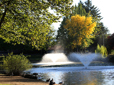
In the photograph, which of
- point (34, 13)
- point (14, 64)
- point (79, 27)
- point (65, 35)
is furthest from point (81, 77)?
point (65, 35)

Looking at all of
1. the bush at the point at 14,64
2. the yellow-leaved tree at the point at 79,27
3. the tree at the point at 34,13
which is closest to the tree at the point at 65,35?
the yellow-leaved tree at the point at 79,27

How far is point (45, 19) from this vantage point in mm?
15125

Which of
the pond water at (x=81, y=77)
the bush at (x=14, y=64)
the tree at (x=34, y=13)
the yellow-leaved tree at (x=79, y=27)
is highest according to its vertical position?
the yellow-leaved tree at (x=79, y=27)

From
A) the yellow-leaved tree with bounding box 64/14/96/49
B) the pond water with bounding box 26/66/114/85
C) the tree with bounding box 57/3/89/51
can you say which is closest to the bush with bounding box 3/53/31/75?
the pond water with bounding box 26/66/114/85

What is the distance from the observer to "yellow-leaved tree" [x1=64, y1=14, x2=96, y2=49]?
54625 millimetres

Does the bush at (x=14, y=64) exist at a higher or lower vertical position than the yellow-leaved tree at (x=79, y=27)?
lower

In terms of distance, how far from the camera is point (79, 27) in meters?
55.0

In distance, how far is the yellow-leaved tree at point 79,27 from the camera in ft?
179

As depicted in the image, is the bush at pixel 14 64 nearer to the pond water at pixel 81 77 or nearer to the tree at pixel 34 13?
the pond water at pixel 81 77

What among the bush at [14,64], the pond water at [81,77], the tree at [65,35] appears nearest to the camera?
the pond water at [81,77]

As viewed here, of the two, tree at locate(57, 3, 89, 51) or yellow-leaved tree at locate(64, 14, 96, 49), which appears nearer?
yellow-leaved tree at locate(64, 14, 96, 49)

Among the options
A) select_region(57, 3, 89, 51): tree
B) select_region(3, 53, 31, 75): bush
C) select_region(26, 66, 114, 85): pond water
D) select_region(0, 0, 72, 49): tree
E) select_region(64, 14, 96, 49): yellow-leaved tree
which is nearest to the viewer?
select_region(0, 0, 72, 49): tree

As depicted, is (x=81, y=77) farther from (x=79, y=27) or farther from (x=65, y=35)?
(x=65, y=35)

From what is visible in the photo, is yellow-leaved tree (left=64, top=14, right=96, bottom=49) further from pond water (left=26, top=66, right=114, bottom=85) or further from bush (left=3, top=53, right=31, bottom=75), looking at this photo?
bush (left=3, top=53, right=31, bottom=75)
